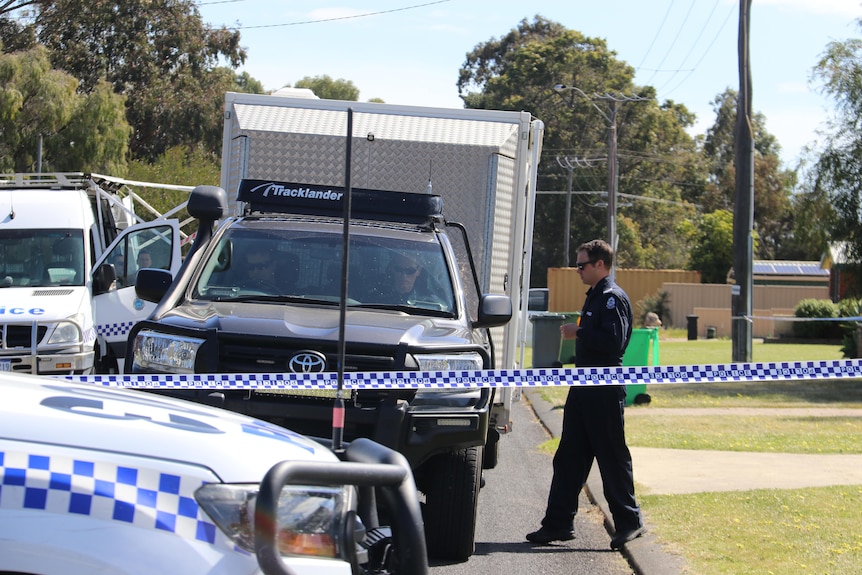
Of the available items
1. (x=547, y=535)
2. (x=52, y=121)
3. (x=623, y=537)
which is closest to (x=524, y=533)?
(x=547, y=535)

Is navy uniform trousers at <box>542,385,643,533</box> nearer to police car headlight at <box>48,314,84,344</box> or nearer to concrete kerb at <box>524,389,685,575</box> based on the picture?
concrete kerb at <box>524,389,685,575</box>

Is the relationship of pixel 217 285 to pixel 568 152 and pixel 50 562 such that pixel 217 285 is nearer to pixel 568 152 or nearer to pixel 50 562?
pixel 50 562

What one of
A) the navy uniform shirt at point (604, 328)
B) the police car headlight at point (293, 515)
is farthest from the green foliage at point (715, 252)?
the police car headlight at point (293, 515)

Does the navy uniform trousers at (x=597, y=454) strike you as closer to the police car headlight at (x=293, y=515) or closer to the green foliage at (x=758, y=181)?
the police car headlight at (x=293, y=515)

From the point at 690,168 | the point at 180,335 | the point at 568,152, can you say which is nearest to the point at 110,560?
the point at 180,335

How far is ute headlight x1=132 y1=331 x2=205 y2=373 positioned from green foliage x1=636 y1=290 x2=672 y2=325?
1689 inches

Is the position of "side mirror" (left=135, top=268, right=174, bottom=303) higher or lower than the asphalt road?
higher

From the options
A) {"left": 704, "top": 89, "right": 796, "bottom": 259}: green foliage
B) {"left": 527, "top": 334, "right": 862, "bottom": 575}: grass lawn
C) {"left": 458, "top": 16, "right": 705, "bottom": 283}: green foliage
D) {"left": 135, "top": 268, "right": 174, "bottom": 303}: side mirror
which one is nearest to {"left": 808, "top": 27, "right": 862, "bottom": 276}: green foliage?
{"left": 527, "top": 334, "right": 862, "bottom": 575}: grass lawn

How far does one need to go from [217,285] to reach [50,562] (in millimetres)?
4660

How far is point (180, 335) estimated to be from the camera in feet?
20.1

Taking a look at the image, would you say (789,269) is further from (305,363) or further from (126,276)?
(305,363)

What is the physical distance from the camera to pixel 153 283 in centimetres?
717

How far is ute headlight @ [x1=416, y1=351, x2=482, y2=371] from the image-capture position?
239 inches

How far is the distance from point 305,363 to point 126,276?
21.3 feet
